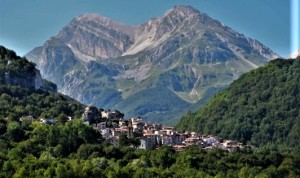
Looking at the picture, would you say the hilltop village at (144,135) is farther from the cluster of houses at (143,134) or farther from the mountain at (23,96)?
the mountain at (23,96)

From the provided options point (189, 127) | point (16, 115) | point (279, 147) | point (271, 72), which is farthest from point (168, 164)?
point (271, 72)

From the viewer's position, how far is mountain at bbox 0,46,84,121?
53312mm

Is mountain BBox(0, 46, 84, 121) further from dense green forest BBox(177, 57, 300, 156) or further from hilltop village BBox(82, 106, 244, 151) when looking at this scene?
dense green forest BBox(177, 57, 300, 156)

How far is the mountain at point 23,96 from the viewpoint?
2099 inches

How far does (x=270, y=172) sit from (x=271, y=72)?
42.1 meters

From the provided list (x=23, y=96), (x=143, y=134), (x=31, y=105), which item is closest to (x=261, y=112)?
(x=143, y=134)

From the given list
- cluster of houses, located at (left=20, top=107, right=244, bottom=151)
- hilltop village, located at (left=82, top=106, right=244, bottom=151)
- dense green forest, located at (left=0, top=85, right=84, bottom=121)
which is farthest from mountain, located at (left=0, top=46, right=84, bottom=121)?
hilltop village, located at (left=82, top=106, right=244, bottom=151)

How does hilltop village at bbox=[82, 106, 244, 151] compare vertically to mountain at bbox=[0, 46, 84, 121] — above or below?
below

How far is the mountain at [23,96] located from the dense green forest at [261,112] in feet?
65.3

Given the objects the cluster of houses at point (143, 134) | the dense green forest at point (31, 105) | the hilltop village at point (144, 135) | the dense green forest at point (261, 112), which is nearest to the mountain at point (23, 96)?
the dense green forest at point (31, 105)

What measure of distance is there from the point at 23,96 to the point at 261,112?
29.4 meters

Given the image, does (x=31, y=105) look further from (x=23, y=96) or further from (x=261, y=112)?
(x=261, y=112)

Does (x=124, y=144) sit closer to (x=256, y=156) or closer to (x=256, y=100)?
(x=256, y=156)

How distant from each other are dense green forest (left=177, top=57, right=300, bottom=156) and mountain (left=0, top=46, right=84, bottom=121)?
65.3 ft
